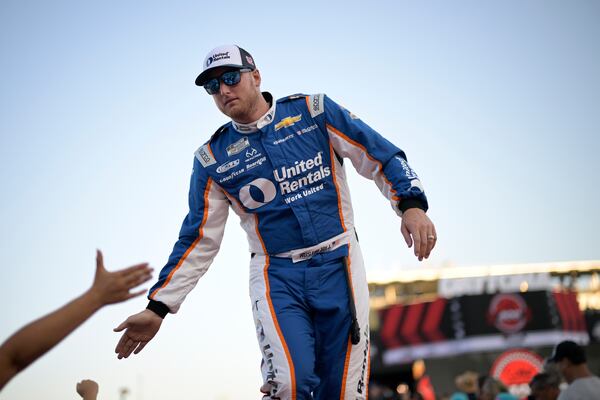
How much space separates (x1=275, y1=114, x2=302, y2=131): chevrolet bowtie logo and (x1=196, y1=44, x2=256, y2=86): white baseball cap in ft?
1.48

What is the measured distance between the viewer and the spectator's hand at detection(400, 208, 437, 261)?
381 cm

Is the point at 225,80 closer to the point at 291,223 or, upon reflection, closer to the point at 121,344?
the point at 291,223

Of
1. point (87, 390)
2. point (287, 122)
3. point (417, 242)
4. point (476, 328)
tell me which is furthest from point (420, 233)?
point (476, 328)

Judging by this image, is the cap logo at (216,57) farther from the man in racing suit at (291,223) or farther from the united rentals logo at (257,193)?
the united rentals logo at (257,193)

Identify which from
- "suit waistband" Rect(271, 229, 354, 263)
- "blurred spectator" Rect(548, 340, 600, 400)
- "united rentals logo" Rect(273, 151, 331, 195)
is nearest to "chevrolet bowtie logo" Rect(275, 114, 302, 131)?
"united rentals logo" Rect(273, 151, 331, 195)

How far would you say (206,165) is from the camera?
4.55m

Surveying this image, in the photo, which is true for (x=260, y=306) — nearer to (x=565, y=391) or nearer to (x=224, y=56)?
(x=224, y=56)

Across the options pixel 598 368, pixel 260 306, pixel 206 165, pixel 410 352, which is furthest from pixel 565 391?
pixel 598 368

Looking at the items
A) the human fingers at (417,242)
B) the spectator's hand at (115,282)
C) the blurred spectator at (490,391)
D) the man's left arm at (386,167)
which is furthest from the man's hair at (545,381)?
the spectator's hand at (115,282)

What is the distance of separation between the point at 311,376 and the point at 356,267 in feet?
2.56

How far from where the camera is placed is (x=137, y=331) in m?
4.14

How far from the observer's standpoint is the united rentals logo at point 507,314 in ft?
107

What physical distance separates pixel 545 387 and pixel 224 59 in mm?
4716

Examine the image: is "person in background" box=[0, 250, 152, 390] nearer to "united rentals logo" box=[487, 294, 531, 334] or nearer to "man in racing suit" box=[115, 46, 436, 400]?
"man in racing suit" box=[115, 46, 436, 400]
